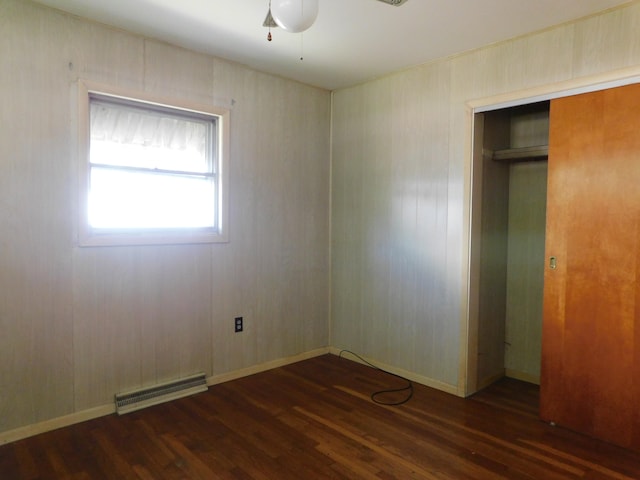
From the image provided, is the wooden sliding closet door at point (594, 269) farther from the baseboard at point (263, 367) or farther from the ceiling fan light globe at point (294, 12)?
the baseboard at point (263, 367)

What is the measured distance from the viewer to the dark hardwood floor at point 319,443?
2.22 meters

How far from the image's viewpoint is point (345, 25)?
8.86 ft

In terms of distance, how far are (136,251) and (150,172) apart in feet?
1.88

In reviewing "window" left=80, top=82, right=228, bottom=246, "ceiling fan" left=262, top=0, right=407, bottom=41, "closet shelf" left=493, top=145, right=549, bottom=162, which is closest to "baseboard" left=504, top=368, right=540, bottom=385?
"closet shelf" left=493, top=145, right=549, bottom=162

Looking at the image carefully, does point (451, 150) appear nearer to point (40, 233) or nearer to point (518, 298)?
point (518, 298)

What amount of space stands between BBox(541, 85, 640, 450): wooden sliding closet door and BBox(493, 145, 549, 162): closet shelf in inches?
16.6

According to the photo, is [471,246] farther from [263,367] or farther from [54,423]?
[54,423]

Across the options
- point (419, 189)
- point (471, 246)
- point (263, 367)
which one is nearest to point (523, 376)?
point (471, 246)

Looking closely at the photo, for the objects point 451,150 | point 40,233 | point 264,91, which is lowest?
point 40,233

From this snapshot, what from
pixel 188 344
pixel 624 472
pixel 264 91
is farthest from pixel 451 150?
pixel 188 344

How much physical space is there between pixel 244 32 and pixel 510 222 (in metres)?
2.58

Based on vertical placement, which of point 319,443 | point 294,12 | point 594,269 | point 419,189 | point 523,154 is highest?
point 294,12

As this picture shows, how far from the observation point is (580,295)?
2602 millimetres

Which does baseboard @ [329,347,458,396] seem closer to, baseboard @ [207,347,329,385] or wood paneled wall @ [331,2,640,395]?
wood paneled wall @ [331,2,640,395]
